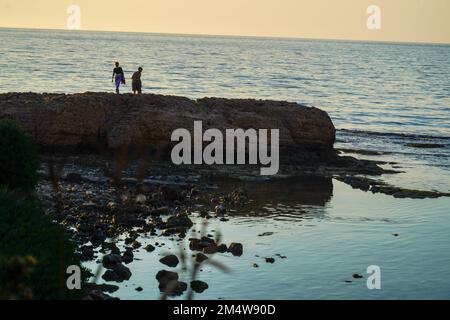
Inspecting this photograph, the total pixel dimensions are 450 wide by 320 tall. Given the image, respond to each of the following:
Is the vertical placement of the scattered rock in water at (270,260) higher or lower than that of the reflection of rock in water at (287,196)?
higher

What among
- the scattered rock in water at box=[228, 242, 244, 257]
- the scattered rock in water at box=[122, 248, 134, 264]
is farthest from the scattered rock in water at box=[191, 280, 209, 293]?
the scattered rock in water at box=[228, 242, 244, 257]

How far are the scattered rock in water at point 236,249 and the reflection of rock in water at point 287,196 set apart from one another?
14.2ft

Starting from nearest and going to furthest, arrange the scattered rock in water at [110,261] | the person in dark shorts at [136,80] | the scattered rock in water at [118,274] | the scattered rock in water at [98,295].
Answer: the scattered rock in water at [98,295]
the scattered rock in water at [118,274]
the scattered rock in water at [110,261]
the person in dark shorts at [136,80]

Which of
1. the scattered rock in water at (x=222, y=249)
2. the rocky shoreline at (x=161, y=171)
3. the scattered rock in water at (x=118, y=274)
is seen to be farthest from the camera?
the rocky shoreline at (x=161, y=171)

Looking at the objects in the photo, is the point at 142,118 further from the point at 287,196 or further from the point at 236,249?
the point at 236,249

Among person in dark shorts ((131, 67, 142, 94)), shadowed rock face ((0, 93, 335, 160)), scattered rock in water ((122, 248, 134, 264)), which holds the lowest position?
scattered rock in water ((122, 248, 134, 264))

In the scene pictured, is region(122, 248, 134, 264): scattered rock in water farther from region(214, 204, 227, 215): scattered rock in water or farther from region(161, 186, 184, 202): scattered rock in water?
region(161, 186, 184, 202): scattered rock in water

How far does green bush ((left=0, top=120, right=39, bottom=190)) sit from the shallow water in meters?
3.05

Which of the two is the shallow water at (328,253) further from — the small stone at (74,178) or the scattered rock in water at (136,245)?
the small stone at (74,178)

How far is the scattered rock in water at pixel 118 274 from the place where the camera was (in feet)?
50.1

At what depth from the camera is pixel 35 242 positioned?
10148 mm

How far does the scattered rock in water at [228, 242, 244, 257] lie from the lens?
17.7m

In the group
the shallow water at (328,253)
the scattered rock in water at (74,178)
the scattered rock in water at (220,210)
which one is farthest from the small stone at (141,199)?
the scattered rock in water at (74,178)
